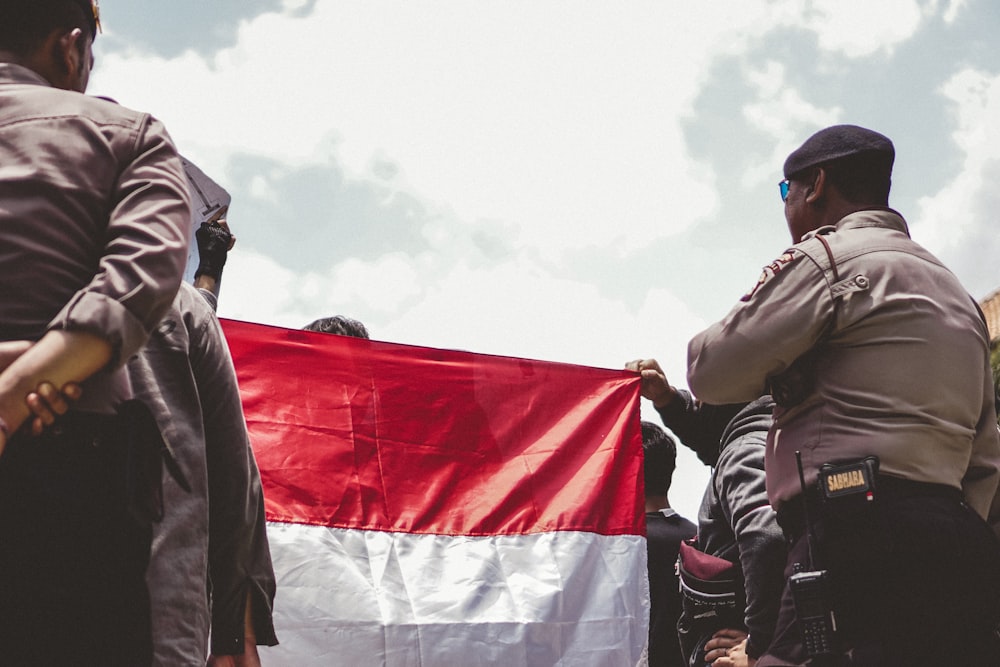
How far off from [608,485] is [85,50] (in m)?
3.62

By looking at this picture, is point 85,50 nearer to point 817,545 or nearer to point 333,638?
point 817,545

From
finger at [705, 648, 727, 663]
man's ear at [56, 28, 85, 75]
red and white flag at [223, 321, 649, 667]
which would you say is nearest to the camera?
man's ear at [56, 28, 85, 75]

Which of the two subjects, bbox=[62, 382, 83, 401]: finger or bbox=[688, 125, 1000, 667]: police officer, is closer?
bbox=[62, 382, 83, 401]: finger

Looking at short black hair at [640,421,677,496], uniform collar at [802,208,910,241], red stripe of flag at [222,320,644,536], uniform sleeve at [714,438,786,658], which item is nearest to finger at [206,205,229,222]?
red stripe of flag at [222,320,644,536]

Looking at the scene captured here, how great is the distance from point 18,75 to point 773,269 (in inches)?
72.0

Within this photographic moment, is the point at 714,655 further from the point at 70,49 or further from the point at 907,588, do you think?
the point at 70,49

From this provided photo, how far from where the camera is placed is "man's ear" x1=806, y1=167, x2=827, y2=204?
10.2 ft

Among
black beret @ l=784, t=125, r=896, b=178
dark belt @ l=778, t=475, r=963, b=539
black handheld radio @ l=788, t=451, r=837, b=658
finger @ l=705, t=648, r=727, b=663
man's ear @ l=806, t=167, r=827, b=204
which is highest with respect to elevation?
black beret @ l=784, t=125, r=896, b=178

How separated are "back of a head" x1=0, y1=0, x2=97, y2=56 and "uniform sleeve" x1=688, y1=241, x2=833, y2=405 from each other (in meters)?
1.69

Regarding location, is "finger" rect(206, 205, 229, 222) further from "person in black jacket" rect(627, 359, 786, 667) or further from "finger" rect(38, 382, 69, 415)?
"finger" rect(38, 382, 69, 415)

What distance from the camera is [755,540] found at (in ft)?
10.5

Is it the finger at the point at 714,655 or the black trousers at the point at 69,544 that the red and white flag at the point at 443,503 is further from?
the black trousers at the point at 69,544

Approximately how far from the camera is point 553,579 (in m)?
4.89

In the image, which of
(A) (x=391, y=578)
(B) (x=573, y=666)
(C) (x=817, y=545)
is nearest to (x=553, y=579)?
(B) (x=573, y=666)
